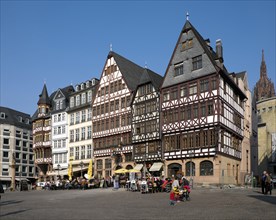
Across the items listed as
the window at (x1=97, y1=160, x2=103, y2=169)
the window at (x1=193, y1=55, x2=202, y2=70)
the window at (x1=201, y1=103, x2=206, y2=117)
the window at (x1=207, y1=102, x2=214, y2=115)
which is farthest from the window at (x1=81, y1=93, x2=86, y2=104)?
the window at (x1=207, y1=102, x2=214, y2=115)

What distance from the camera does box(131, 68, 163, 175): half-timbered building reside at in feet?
152

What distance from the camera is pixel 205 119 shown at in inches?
1609

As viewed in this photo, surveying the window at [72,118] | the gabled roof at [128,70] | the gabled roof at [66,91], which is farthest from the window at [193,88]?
the gabled roof at [66,91]

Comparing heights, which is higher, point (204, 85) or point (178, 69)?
point (178, 69)

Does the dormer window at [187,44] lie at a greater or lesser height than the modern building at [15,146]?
greater

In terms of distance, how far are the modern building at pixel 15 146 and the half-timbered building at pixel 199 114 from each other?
46296 millimetres

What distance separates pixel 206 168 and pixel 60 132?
30917 mm

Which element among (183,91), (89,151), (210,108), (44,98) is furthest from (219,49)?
(44,98)

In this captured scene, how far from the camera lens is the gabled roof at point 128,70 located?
53.0 metres

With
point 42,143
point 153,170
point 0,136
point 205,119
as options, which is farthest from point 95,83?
point 0,136

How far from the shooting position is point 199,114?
4141 cm

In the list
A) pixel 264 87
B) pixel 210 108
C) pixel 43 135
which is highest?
pixel 264 87

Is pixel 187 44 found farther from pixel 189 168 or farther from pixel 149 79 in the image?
pixel 189 168

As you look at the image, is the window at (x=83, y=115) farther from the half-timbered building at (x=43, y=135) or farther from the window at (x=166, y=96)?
the window at (x=166, y=96)
